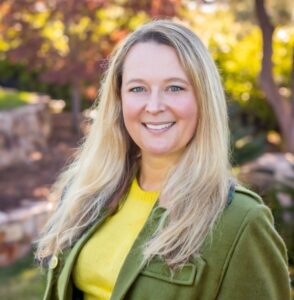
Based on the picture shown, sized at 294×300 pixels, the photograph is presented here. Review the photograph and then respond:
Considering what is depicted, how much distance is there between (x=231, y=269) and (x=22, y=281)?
4397mm

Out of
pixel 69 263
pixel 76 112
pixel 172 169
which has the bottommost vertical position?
pixel 69 263

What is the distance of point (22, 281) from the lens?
618cm

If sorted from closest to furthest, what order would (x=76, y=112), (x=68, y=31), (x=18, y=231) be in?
1. (x=18, y=231)
2. (x=68, y=31)
3. (x=76, y=112)

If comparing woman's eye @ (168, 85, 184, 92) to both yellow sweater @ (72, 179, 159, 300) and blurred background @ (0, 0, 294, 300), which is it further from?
blurred background @ (0, 0, 294, 300)

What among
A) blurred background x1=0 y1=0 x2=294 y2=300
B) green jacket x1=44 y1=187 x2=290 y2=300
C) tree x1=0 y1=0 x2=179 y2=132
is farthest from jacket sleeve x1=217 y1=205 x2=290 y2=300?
tree x1=0 y1=0 x2=179 y2=132

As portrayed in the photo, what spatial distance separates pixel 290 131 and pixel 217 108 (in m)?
4.45

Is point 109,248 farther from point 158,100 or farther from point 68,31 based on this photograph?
point 68,31

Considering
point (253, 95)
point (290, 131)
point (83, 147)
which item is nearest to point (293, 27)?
point (253, 95)

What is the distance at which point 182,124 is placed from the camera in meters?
2.23

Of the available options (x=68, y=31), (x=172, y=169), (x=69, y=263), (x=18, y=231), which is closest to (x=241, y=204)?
(x=172, y=169)

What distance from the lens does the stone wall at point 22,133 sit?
9.41 m

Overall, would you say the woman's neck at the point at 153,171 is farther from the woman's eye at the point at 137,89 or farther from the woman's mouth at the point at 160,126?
the woman's eye at the point at 137,89

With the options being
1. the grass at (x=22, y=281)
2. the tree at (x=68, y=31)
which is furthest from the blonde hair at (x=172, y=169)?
the tree at (x=68, y=31)

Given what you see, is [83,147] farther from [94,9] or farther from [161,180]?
[94,9]
